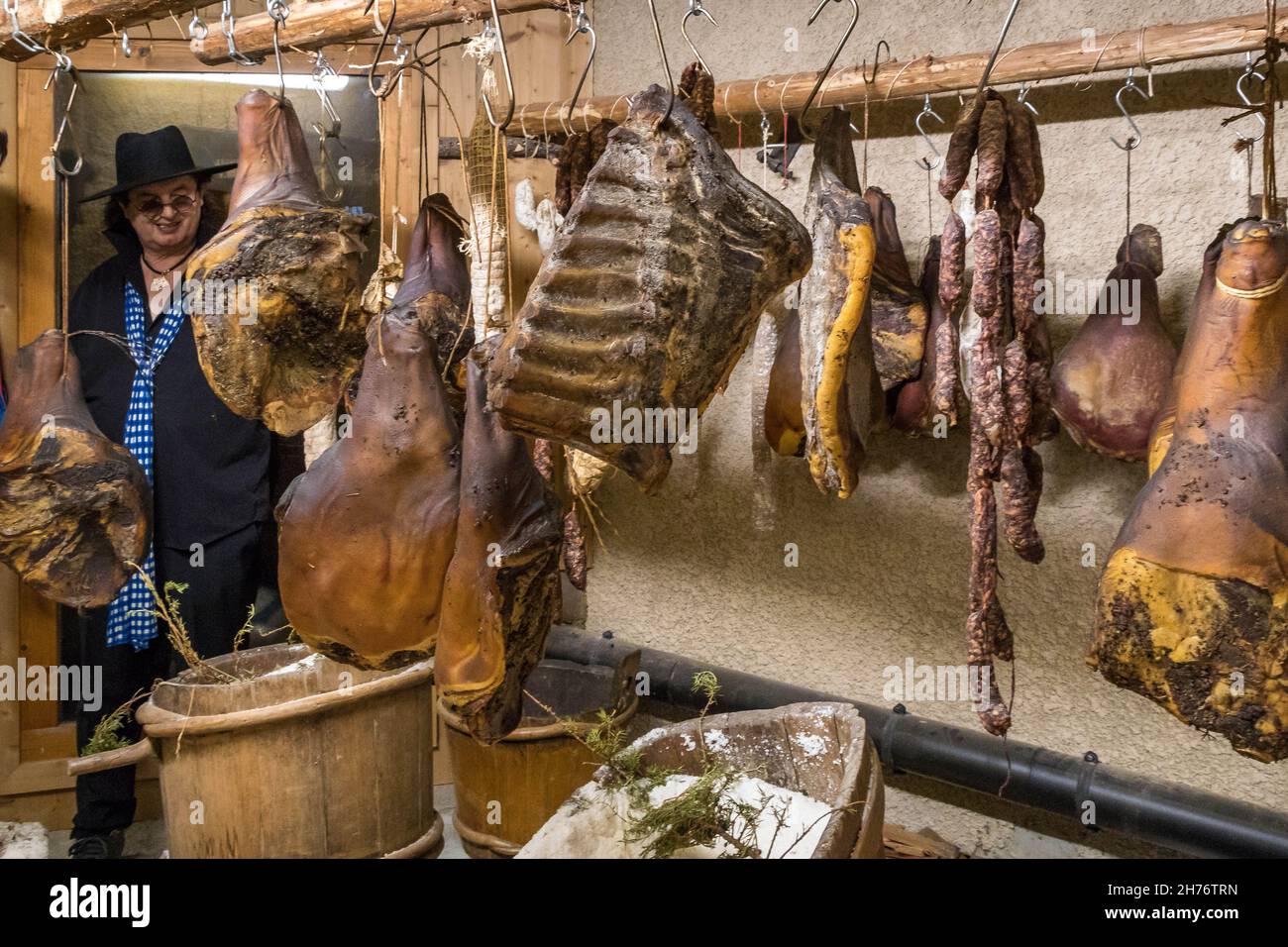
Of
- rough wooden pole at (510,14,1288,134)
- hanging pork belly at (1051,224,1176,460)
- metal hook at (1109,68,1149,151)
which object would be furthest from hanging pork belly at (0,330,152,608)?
metal hook at (1109,68,1149,151)

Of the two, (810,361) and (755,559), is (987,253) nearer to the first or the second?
(810,361)

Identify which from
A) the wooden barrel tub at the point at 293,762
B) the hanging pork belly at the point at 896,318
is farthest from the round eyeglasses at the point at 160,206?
the hanging pork belly at the point at 896,318

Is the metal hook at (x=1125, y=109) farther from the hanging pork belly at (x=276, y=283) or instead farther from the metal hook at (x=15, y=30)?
the metal hook at (x=15, y=30)

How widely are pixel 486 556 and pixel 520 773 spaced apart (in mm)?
1968

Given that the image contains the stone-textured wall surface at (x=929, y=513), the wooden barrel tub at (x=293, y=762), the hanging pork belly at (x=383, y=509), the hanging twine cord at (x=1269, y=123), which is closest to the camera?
the hanging twine cord at (x=1269, y=123)

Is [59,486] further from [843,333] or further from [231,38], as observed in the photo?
[843,333]

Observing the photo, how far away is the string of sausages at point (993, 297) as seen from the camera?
2.04 m

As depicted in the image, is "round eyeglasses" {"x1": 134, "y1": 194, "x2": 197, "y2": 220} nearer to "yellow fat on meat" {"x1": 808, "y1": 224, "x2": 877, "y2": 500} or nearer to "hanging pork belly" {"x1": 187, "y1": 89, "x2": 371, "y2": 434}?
"hanging pork belly" {"x1": 187, "y1": 89, "x2": 371, "y2": 434}

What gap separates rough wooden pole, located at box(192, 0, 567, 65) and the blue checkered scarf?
158 cm

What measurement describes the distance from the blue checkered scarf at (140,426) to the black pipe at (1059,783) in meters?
2.21

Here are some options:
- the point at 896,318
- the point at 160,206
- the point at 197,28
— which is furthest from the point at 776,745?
the point at 160,206

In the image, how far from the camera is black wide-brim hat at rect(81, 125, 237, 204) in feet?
12.8

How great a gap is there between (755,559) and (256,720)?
191 centimetres

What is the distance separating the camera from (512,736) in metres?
3.60
